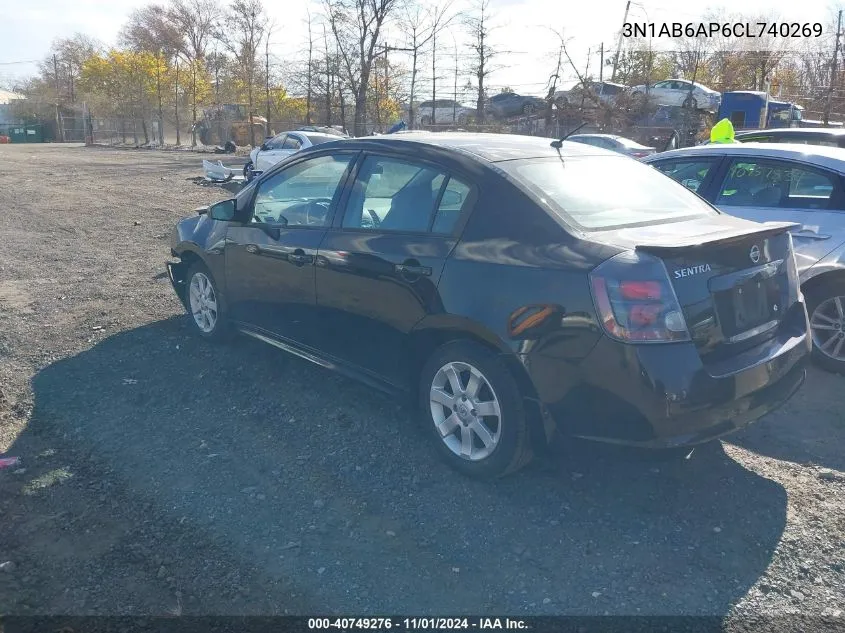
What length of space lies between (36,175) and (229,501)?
23177 millimetres

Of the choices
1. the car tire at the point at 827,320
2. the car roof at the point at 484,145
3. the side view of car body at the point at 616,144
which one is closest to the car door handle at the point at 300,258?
the car roof at the point at 484,145

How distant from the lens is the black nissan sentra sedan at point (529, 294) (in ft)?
10.6

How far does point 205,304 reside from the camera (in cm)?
595

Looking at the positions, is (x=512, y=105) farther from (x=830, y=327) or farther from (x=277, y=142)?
(x=830, y=327)

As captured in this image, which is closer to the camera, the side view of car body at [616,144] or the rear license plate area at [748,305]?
the rear license plate area at [748,305]

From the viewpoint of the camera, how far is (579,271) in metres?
3.29

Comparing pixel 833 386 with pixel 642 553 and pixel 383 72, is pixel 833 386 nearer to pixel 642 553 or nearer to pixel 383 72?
pixel 642 553

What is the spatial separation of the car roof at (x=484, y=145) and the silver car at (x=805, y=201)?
1.84 m

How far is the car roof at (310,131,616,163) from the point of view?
13.6 feet

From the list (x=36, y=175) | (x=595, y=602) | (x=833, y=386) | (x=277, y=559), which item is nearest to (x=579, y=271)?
(x=595, y=602)

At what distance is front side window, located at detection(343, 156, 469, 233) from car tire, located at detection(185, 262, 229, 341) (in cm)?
173

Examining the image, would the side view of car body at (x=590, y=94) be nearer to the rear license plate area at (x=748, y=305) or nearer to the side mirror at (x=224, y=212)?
the side mirror at (x=224, y=212)

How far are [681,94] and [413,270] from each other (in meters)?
29.2

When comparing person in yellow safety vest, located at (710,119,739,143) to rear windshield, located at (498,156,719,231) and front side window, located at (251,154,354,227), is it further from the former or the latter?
front side window, located at (251,154,354,227)
